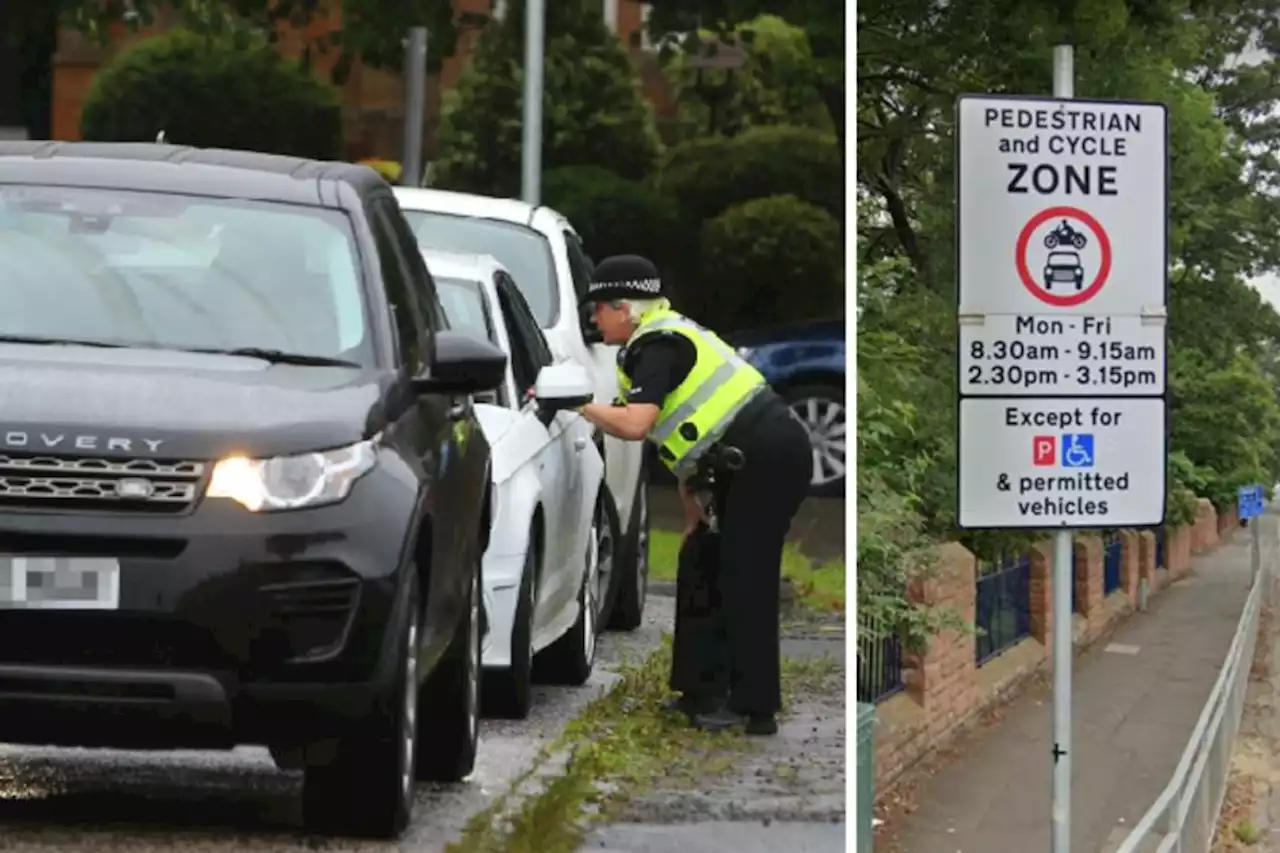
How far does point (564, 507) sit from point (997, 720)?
14.9 ft

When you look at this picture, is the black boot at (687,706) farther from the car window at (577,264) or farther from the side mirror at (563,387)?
the car window at (577,264)

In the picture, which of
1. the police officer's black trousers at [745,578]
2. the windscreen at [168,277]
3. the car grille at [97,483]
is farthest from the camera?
the police officer's black trousers at [745,578]

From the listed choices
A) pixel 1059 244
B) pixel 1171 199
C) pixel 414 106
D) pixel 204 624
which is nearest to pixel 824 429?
pixel 414 106

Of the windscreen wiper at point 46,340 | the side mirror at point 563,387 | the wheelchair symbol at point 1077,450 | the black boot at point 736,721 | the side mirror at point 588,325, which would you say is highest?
A: the side mirror at point 588,325

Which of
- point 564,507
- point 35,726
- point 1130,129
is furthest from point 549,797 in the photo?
point 1130,129

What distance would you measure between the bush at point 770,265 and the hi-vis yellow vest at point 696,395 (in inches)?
1.4

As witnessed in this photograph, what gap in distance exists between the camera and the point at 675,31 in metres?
2.59

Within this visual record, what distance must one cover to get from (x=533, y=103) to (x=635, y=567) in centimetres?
59

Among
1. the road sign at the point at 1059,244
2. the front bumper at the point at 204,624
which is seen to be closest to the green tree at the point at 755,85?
the front bumper at the point at 204,624

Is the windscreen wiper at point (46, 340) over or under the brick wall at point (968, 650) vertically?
over

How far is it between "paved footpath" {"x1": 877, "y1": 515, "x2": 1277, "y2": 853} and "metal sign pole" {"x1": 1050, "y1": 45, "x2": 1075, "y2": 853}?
190 centimetres

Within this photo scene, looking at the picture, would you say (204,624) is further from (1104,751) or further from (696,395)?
(1104,751)

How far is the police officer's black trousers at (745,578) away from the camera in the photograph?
8.45ft

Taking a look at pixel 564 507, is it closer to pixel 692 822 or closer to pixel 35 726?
pixel 692 822
